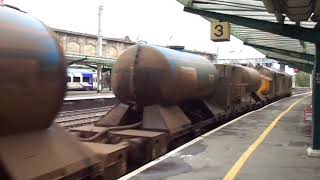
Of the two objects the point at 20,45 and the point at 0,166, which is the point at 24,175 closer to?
the point at 0,166

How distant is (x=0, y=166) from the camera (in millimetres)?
5516

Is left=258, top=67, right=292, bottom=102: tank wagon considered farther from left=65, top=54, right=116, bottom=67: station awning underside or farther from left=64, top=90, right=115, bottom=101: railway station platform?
left=65, top=54, right=116, bottom=67: station awning underside

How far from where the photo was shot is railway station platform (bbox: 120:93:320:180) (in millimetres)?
8484

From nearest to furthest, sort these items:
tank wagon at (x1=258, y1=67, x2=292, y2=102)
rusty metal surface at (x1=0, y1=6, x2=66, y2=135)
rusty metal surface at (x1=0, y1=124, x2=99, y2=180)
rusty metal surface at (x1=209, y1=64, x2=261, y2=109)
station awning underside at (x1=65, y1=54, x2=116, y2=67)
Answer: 1. rusty metal surface at (x1=0, y1=6, x2=66, y2=135)
2. rusty metal surface at (x1=0, y1=124, x2=99, y2=180)
3. rusty metal surface at (x1=209, y1=64, x2=261, y2=109)
4. tank wagon at (x1=258, y1=67, x2=292, y2=102)
5. station awning underside at (x1=65, y1=54, x2=116, y2=67)

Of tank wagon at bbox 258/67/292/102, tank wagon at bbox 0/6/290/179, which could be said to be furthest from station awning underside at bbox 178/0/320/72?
tank wagon at bbox 258/67/292/102

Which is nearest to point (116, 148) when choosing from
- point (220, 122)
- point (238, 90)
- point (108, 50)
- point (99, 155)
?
point (99, 155)

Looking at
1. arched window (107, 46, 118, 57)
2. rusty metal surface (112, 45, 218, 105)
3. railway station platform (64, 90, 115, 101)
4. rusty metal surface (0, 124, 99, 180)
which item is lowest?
railway station platform (64, 90, 115, 101)

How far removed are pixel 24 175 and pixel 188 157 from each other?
5019 millimetres

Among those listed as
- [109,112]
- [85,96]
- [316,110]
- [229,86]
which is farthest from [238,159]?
[85,96]

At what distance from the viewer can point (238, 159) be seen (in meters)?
10.0

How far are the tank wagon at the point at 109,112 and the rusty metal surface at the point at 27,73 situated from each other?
0.04ft

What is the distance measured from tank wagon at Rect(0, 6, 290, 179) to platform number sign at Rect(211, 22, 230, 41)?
102 cm

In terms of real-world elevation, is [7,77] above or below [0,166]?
above

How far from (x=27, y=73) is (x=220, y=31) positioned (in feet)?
31.5
